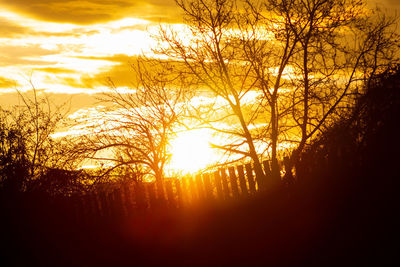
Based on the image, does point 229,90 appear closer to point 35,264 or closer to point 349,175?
point 349,175

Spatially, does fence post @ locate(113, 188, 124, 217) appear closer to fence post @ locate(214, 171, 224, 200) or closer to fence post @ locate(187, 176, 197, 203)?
fence post @ locate(187, 176, 197, 203)

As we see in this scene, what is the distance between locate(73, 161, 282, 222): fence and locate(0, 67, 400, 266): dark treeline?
505 millimetres

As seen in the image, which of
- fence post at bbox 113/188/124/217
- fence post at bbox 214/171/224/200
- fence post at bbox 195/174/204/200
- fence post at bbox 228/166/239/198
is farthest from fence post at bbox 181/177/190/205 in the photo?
fence post at bbox 113/188/124/217

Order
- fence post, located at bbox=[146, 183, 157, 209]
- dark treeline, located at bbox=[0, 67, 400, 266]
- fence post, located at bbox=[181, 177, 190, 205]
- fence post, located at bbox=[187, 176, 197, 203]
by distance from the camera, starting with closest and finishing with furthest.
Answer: dark treeline, located at bbox=[0, 67, 400, 266] → fence post, located at bbox=[146, 183, 157, 209] → fence post, located at bbox=[181, 177, 190, 205] → fence post, located at bbox=[187, 176, 197, 203]

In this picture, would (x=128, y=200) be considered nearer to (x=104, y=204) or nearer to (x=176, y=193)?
(x=104, y=204)

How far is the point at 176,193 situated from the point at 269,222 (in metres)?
3.59

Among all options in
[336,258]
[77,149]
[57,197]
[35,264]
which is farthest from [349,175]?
[77,149]

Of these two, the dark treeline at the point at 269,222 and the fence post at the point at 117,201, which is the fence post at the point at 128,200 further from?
the dark treeline at the point at 269,222

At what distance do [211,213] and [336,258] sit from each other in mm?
3366

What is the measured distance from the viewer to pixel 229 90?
1234 cm

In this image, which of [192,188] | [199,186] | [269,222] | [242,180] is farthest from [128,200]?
[269,222]

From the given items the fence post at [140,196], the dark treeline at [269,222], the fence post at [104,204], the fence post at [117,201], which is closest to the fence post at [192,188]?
the dark treeline at [269,222]

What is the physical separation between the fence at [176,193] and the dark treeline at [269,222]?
51cm

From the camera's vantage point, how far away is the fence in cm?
884
